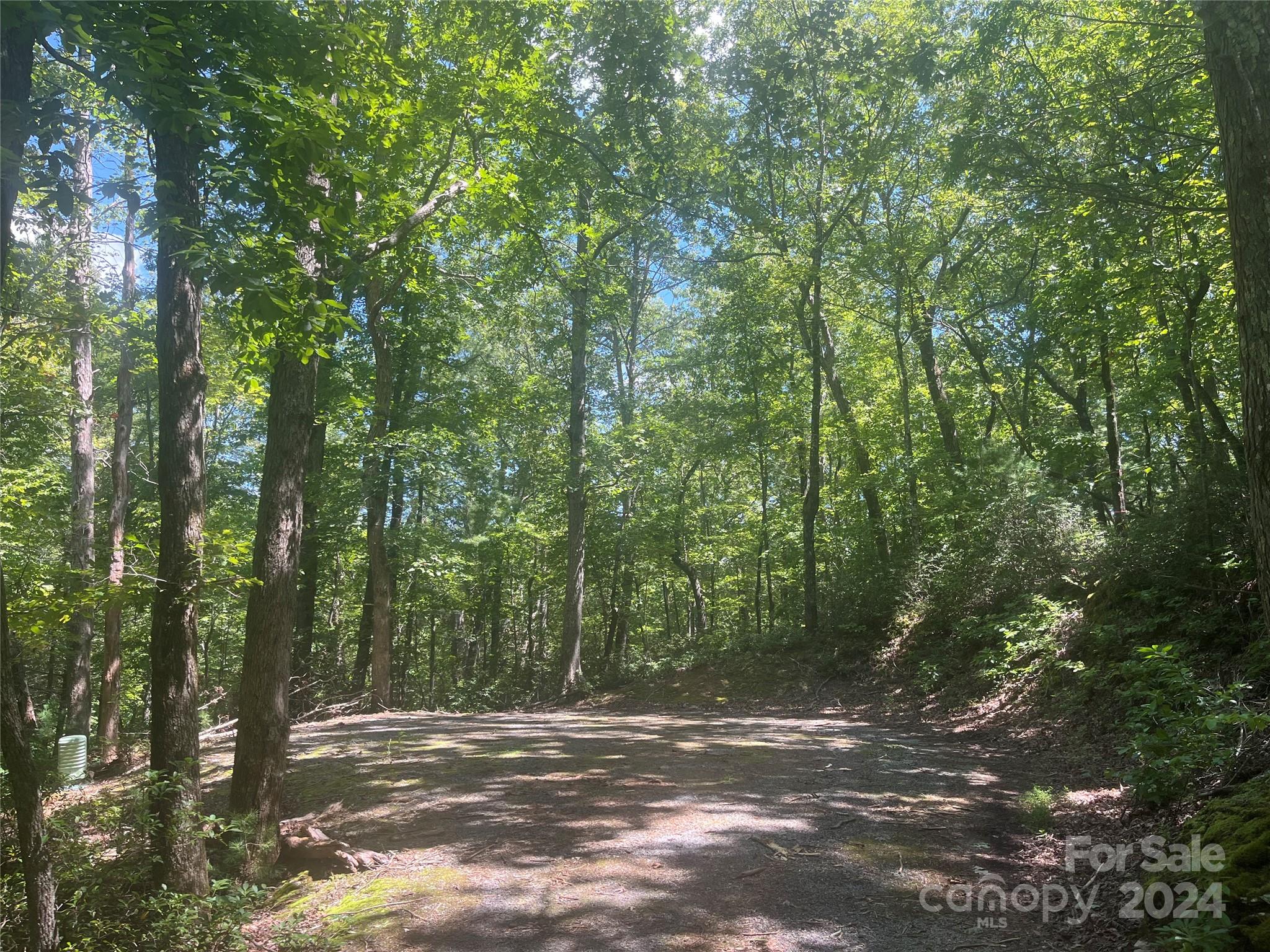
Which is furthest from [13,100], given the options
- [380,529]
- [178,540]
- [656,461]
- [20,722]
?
[656,461]

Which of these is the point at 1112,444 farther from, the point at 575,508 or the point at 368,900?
the point at 368,900

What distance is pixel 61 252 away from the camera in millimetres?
11219

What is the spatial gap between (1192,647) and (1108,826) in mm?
3492

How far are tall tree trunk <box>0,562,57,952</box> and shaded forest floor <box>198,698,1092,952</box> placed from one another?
3.71 feet

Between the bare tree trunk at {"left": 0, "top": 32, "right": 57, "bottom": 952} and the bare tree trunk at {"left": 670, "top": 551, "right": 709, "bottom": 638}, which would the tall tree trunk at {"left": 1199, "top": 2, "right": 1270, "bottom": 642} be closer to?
the bare tree trunk at {"left": 0, "top": 32, "right": 57, "bottom": 952}

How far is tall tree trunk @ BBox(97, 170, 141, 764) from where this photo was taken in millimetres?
12312

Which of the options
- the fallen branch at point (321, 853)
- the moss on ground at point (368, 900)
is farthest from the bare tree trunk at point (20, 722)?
the fallen branch at point (321, 853)

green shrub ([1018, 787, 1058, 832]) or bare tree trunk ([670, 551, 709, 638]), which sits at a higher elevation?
bare tree trunk ([670, 551, 709, 638])

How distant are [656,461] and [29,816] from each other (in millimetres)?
19072

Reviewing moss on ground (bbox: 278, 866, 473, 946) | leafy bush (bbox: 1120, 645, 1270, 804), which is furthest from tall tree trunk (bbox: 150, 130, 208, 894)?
leafy bush (bbox: 1120, 645, 1270, 804)

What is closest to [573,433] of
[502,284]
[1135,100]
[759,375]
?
[759,375]

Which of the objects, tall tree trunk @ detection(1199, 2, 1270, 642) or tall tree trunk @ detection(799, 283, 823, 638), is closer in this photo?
tall tree trunk @ detection(1199, 2, 1270, 642)

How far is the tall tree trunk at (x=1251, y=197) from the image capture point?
3939 mm

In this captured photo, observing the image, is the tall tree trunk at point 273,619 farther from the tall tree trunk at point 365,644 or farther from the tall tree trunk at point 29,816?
the tall tree trunk at point 365,644
